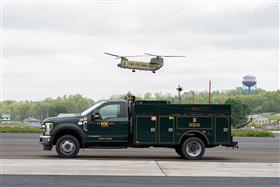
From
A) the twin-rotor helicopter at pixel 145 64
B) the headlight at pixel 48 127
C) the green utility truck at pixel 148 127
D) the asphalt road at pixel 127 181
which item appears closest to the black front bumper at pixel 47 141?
the green utility truck at pixel 148 127

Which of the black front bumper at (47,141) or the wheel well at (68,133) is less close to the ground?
the wheel well at (68,133)

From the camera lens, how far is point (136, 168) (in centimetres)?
1611

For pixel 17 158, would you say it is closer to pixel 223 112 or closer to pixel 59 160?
pixel 59 160

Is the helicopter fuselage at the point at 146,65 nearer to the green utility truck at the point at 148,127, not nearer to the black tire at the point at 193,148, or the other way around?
the green utility truck at the point at 148,127

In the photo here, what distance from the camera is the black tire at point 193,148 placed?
19.7 metres

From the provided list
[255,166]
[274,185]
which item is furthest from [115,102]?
[274,185]

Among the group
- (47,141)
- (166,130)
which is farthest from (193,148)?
(47,141)

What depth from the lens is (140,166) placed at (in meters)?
16.7

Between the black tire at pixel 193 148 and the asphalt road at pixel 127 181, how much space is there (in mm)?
5415

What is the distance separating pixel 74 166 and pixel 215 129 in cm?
554

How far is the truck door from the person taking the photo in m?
19.7

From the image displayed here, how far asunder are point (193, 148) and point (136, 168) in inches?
162

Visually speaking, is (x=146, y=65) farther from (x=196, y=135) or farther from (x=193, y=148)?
(x=193, y=148)

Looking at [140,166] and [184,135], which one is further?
[184,135]
